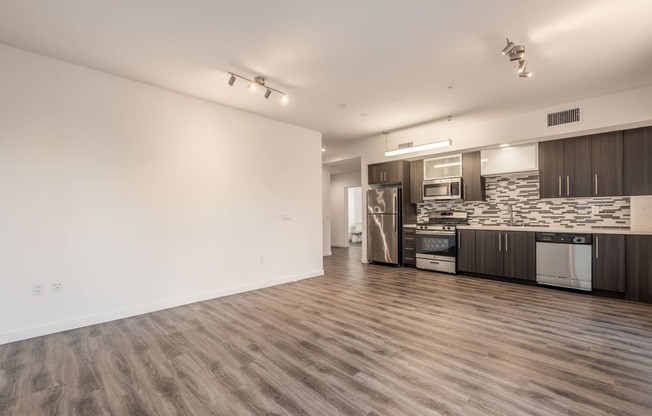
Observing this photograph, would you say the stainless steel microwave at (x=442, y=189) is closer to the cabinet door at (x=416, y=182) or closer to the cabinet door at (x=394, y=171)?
the cabinet door at (x=416, y=182)

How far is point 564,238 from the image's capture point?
4355mm

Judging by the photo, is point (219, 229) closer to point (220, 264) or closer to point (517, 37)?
point (220, 264)

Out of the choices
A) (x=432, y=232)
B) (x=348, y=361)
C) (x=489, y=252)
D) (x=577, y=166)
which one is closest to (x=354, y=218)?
(x=432, y=232)

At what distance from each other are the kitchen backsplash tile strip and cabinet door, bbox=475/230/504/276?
566 millimetres

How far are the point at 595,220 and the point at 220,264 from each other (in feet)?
19.0

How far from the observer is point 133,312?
137 inches

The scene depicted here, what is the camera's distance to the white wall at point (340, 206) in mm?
10047

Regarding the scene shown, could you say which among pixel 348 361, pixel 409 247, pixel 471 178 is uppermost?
pixel 471 178

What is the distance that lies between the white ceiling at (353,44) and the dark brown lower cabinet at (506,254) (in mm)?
2157

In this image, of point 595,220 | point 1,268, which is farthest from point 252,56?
point 595,220

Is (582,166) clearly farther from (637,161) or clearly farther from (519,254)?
(519,254)

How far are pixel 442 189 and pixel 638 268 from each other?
2.90 metres

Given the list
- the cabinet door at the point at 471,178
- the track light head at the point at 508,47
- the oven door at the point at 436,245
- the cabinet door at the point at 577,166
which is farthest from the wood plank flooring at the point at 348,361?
the track light head at the point at 508,47

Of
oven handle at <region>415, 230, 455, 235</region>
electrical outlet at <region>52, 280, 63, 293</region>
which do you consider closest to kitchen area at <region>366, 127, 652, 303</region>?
oven handle at <region>415, 230, 455, 235</region>
